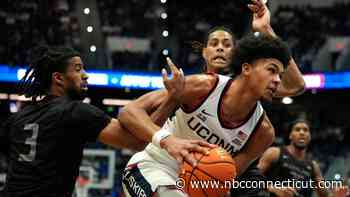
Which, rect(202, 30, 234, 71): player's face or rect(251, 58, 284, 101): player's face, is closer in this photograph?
rect(251, 58, 284, 101): player's face

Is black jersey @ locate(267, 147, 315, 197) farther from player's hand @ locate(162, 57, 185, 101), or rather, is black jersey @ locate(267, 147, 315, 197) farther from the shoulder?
player's hand @ locate(162, 57, 185, 101)

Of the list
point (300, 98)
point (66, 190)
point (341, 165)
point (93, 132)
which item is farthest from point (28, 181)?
point (300, 98)

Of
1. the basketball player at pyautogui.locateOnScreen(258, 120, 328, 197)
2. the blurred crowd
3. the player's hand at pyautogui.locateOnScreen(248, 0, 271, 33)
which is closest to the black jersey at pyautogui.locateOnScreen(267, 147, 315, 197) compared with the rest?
the basketball player at pyautogui.locateOnScreen(258, 120, 328, 197)

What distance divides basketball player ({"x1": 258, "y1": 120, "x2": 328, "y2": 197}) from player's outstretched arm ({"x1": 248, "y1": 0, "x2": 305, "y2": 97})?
168 cm

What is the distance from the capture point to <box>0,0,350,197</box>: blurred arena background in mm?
19984

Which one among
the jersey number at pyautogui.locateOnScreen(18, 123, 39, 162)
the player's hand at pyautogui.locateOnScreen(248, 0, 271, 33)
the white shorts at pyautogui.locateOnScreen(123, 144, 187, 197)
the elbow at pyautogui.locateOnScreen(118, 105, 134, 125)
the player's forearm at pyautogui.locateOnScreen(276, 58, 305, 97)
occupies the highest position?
the player's hand at pyautogui.locateOnScreen(248, 0, 271, 33)

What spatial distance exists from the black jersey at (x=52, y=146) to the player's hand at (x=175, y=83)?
15.2 inches

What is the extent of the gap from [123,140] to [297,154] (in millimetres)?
3693

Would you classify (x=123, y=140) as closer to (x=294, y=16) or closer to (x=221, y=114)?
(x=221, y=114)

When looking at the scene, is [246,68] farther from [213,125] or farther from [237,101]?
[213,125]

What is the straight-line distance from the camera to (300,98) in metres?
24.7

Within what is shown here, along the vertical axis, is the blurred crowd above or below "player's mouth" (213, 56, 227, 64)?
above

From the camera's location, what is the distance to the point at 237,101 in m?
3.85

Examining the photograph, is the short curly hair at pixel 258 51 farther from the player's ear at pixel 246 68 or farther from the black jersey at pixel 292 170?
the black jersey at pixel 292 170
